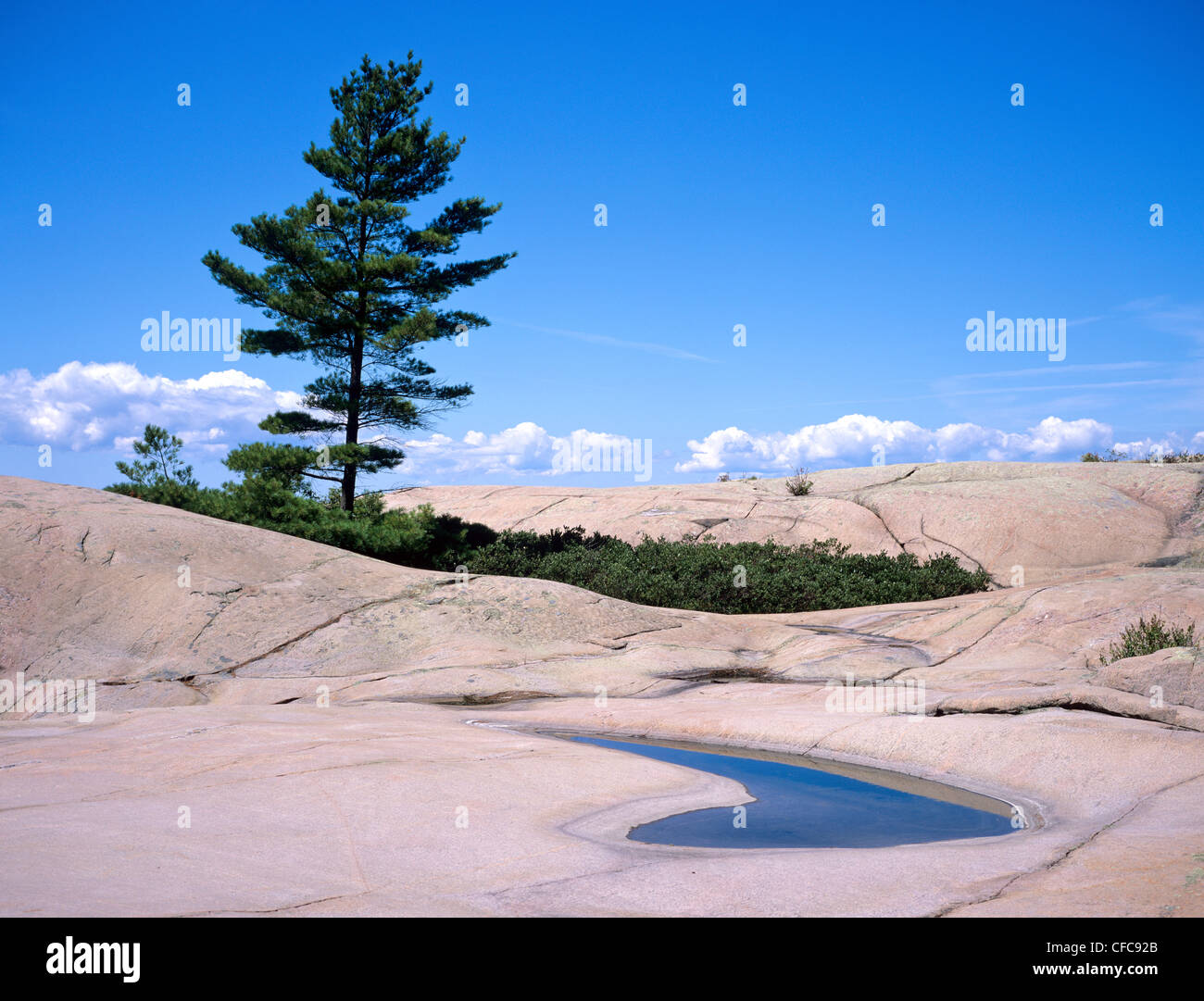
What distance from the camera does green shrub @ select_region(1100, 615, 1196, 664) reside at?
865 centimetres

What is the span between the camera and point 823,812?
532 centimetres

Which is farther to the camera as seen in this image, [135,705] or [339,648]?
[339,648]

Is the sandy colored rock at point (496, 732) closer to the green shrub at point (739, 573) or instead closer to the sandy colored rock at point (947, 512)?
the green shrub at point (739, 573)

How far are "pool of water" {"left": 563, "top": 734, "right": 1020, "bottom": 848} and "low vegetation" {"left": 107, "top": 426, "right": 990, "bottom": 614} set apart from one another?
7102 millimetres

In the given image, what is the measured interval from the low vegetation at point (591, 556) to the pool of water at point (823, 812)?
710 centimetres

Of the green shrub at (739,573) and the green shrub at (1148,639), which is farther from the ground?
the green shrub at (739,573)

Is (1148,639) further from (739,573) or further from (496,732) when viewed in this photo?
(496,732)

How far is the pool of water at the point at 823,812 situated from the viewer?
4.73 m

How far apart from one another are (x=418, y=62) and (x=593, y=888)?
17934 mm

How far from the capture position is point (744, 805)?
543cm

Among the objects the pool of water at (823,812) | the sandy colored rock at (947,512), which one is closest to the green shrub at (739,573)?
the sandy colored rock at (947,512)

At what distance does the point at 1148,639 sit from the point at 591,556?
944 cm

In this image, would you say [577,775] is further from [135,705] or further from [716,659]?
[135,705]

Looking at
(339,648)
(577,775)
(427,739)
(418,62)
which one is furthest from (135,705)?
(418,62)
